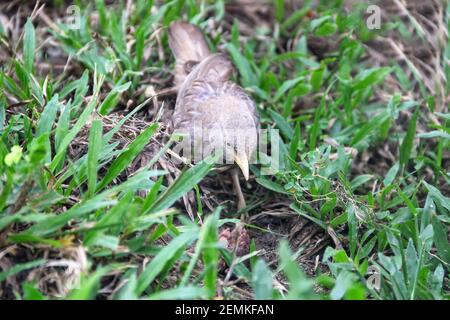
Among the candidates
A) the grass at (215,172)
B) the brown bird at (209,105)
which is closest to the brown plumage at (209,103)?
the brown bird at (209,105)

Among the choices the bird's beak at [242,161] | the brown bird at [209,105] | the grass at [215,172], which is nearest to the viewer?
the grass at [215,172]

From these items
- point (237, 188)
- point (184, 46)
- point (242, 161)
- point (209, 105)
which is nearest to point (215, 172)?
point (237, 188)

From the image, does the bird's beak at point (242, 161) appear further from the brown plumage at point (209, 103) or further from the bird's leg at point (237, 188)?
the bird's leg at point (237, 188)

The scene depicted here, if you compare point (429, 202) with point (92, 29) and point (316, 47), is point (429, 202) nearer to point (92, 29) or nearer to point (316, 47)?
point (316, 47)

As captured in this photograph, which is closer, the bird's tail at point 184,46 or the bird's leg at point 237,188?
the bird's leg at point 237,188

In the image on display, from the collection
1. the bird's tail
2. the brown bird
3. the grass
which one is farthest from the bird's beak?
the bird's tail
